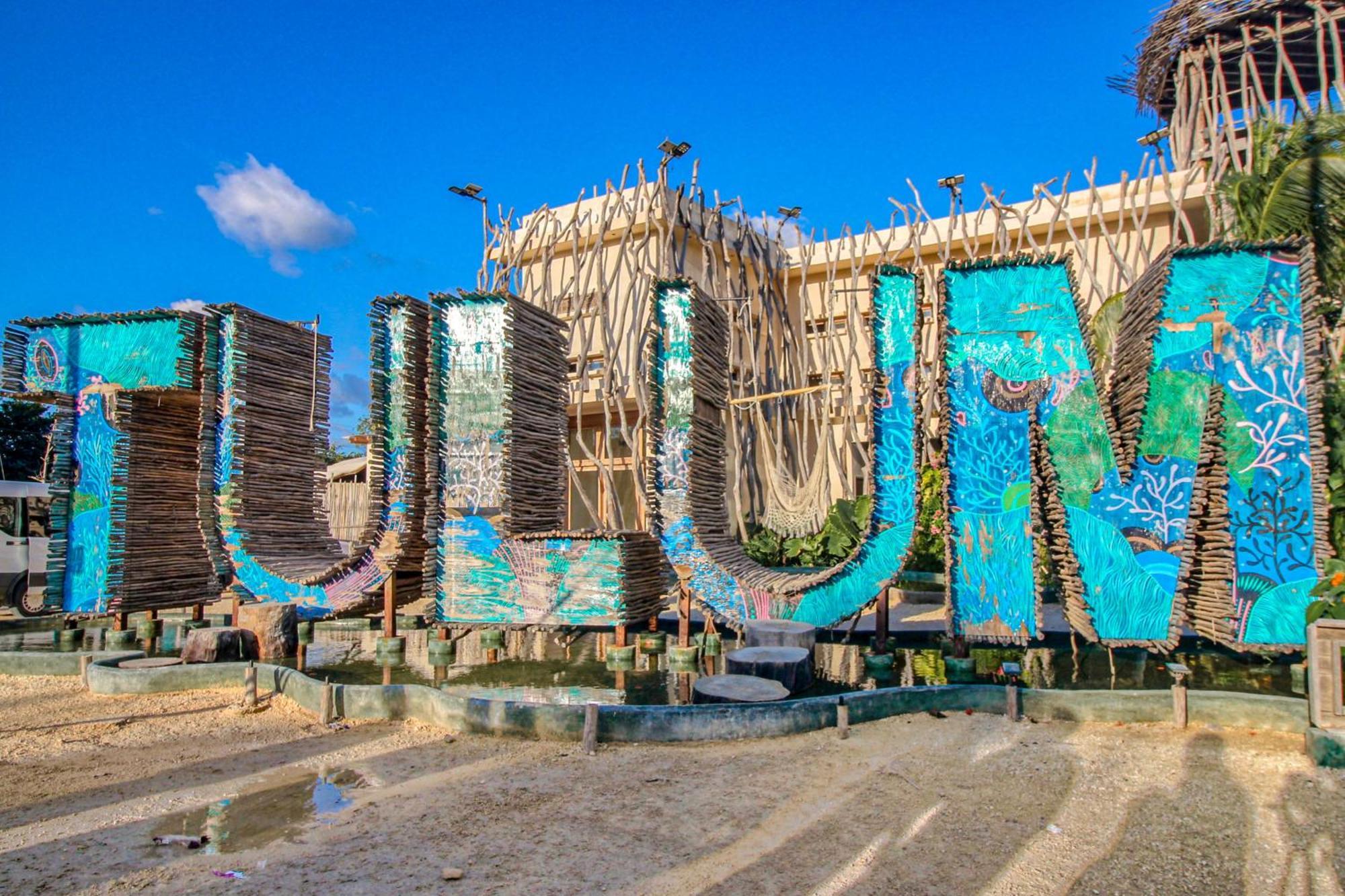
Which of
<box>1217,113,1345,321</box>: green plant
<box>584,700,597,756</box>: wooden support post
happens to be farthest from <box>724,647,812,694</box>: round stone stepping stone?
<box>1217,113,1345,321</box>: green plant

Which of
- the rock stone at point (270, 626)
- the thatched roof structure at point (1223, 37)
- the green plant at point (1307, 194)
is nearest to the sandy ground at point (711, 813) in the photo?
the rock stone at point (270, 626)

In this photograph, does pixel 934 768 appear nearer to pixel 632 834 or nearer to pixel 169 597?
pixel 632 834

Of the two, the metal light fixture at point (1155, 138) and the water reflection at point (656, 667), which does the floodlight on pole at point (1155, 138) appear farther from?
the water reflection at point (656, 667)

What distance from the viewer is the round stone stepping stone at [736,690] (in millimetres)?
6535

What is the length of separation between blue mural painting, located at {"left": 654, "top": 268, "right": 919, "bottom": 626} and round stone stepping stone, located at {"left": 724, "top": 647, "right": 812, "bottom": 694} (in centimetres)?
48

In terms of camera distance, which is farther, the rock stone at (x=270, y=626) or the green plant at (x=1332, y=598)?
the rock stone at (x=270, y=626)

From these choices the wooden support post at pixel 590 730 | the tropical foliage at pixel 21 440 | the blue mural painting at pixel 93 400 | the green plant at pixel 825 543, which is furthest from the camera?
the tropical foliage at pixel 21 440

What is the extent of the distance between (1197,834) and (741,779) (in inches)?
89.8

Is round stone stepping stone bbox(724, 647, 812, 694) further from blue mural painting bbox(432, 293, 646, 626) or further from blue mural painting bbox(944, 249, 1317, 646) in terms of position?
blue mural painting bbox(432, 293, 646, 626)

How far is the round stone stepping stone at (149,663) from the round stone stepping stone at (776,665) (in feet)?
17.0

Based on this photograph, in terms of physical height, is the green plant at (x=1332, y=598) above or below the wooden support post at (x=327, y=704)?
above

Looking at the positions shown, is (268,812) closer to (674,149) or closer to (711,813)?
(711,813)

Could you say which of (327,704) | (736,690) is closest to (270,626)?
(327,704)

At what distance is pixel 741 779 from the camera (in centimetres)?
502
